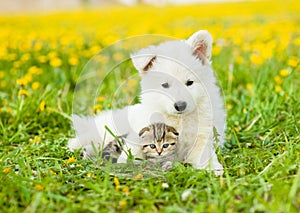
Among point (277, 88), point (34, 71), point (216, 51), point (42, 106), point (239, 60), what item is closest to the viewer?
point (42, 106)

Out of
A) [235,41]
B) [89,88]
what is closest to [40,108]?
[89,88]

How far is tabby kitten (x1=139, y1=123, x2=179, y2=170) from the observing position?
2826 mm

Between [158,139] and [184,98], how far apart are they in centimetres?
30

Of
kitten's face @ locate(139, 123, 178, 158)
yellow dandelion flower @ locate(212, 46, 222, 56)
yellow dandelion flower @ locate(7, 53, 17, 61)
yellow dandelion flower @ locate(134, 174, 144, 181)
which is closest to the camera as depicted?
yellow dandelion flower @ locate(134, 174, 144, 181)

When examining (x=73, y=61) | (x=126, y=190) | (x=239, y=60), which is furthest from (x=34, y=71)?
(x=126, y=190)

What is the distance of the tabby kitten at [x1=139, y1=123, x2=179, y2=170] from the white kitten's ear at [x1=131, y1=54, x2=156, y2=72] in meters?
0.36

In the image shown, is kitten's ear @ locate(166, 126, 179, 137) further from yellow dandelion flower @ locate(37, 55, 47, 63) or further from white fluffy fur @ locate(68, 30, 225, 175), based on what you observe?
yellow dandelion flower @ locate(37, 55, 47, 63)

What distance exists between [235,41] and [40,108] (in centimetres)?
329

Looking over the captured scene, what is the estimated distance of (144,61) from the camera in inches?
112

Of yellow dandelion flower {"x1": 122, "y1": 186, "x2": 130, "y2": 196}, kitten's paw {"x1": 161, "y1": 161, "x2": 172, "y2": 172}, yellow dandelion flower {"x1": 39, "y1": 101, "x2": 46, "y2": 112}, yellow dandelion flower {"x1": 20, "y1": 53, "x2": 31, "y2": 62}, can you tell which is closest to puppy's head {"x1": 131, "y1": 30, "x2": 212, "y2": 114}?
kitten's paw {"x1": 161, "y1": 161, "x2": 172, "y2": 172}

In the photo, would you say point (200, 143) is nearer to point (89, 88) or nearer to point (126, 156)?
point (126, 156)

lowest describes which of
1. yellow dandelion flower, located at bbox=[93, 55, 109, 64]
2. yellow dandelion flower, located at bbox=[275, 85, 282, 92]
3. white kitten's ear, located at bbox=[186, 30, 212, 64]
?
white kitten's ear, located at bbox=[186, 30, 212, 64]

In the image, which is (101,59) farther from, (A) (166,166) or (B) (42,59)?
(A) (166,166)

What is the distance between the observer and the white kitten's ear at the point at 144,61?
285 cm
